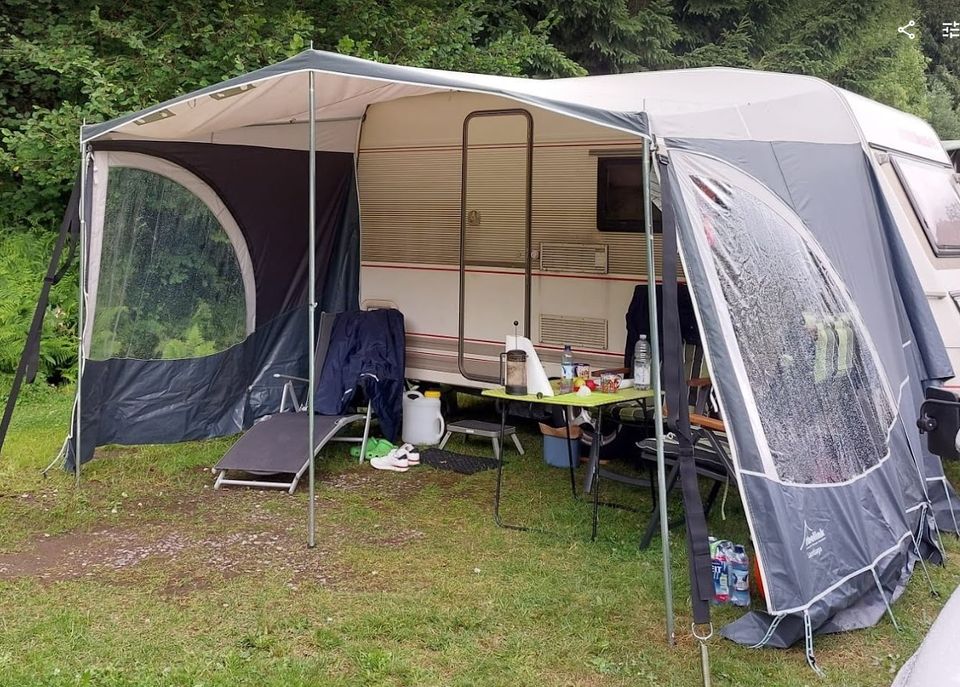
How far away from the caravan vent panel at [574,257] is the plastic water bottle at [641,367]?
969mm

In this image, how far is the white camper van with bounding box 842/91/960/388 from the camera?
5.21 meters

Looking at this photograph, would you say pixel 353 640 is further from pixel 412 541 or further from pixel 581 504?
pixel 581 504

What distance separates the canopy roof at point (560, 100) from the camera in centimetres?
406

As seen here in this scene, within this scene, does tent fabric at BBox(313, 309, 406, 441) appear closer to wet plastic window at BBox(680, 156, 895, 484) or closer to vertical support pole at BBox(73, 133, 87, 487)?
vertical support pole at BBox(73, 133, 87, 487)

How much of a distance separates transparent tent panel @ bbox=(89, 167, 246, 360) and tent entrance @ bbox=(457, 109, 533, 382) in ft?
4.89

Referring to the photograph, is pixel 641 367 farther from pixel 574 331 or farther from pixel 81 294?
pixel 81 294

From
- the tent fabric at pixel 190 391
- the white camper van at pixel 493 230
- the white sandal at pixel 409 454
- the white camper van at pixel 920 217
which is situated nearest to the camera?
the white camper van at pixel 920 217

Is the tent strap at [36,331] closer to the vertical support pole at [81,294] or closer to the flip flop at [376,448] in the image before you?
the vertical support pole at [81,294]

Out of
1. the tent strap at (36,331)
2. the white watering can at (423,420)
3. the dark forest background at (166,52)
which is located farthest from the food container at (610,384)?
the dark forest background at (166,52)

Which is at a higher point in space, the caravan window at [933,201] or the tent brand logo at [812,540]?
the caravan window at [933,201]

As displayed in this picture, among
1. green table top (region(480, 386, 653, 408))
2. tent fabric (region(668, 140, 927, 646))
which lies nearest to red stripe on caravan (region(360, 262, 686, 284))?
green table top (region(480, 386, 653, 408))

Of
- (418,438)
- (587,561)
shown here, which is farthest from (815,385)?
(418,438)

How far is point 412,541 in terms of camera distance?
191 inches

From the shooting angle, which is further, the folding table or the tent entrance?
the tent entrance
